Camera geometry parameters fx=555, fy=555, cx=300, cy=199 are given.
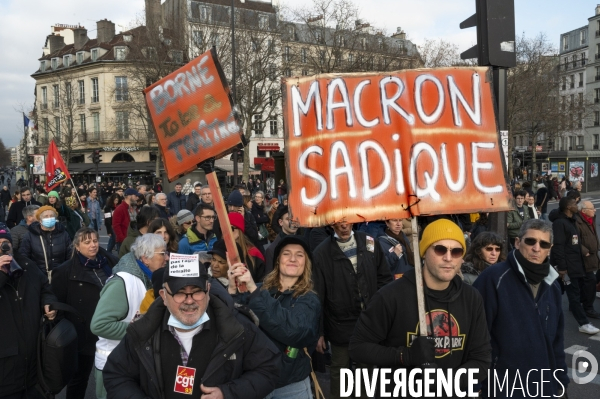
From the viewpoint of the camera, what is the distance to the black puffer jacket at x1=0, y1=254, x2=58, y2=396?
344 centimetres

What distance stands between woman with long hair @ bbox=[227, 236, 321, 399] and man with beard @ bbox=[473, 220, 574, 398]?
106cm

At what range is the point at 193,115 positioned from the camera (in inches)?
139

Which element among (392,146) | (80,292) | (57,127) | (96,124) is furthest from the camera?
(57,127)

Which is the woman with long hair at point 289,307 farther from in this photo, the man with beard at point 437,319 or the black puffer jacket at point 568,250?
the black puffer jacket at point 568,250

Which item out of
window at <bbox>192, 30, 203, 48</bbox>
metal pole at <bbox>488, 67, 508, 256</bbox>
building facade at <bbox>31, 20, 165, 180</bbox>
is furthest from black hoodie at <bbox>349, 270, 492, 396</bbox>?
building facade at <bbox>31, 20, 165, 180</bbox>

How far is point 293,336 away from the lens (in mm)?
3039

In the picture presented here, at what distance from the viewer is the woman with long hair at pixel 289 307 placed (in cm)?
297

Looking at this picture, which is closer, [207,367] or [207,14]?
[207,367]

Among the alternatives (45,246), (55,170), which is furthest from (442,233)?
(55,170)

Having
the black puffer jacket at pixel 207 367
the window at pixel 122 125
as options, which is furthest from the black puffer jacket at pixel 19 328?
the window at pixel 122 125

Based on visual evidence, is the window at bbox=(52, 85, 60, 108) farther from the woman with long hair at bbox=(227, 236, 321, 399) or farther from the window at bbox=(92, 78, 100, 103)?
the woman with long hair at bbox=(227, 236, 321, 399)

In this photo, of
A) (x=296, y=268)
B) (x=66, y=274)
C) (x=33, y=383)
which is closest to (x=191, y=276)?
(x=296, y=268)

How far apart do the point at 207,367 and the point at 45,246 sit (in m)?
4.53

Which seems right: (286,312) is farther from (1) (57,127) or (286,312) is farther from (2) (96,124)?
(1) (57,127)
